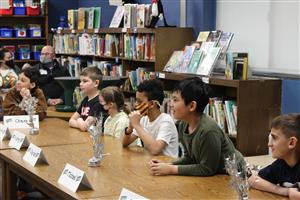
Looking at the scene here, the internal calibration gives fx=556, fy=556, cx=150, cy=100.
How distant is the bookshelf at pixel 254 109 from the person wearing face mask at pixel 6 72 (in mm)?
2877

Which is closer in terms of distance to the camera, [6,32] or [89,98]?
[89,98]

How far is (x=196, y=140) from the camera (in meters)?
2.69

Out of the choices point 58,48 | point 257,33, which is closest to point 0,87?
point 58,48

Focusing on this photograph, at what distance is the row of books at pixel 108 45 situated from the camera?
240 inches

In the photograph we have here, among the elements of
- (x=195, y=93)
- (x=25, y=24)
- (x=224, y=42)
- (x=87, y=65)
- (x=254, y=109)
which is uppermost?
(x=25, y=24)

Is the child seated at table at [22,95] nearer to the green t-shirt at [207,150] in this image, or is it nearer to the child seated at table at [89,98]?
the child seated at table at [89,98]

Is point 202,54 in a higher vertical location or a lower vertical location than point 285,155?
higher

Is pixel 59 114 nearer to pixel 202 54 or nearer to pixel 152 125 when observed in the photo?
pixel 202 54

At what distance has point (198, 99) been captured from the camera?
2781 mm

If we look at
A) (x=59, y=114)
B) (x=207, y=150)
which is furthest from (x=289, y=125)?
(x=59, y=114)

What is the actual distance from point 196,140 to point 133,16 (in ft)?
13.0

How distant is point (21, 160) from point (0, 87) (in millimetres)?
3715

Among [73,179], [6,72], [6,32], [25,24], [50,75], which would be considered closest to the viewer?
[73,179]

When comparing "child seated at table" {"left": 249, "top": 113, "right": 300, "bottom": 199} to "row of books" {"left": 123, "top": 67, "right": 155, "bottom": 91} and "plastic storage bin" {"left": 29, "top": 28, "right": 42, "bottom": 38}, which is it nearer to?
"row of books" {"left": 123, "top": 67, "right": 155, "bottom": 91}
